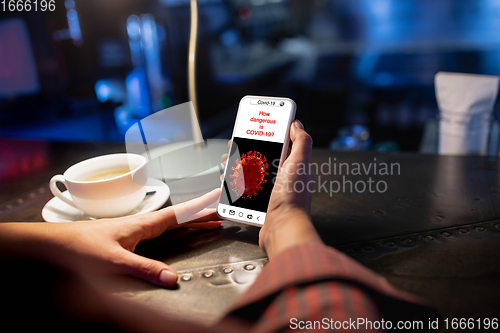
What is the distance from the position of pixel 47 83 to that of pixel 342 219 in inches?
84.0

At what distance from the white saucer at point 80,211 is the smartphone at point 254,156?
115mm

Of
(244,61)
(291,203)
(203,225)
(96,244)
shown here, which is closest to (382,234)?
(291,203)

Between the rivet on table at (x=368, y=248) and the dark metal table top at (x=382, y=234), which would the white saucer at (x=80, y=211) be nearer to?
the dark metal table top at (x=382, y=234)

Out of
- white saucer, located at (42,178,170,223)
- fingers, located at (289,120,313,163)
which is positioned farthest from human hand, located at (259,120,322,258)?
white saucer, located at (42,178,170,223)

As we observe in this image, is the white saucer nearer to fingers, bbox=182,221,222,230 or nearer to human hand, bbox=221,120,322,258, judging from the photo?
fingers, bbox=182,221,222,230

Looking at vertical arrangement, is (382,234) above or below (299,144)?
below

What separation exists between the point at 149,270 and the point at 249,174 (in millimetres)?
226

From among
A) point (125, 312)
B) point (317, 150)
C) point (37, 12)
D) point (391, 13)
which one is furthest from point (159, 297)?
point (391, 13)

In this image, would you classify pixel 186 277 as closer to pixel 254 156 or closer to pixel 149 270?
pixel 149 270

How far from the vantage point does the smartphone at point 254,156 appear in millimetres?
539

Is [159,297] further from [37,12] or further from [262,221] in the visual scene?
[37,12]

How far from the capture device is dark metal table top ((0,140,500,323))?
0.38 meters

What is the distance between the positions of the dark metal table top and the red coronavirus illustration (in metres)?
0.06

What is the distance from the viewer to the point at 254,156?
564 millimetres
